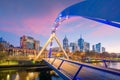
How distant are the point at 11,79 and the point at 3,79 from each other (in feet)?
3.96

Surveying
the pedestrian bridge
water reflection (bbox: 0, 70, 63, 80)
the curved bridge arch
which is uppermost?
the curved bridge arch

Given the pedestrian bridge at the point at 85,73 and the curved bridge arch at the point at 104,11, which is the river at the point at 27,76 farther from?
the pedestrian bridge at the point at 85,73

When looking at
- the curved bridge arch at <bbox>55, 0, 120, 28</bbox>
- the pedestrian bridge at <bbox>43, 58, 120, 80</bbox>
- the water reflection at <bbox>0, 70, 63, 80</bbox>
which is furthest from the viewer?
the water reflection at <bbox>0, 70, 63, 80</bbox>

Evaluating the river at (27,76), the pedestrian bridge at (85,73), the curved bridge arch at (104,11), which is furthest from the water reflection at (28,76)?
the pedestrian bridge at (85,73)

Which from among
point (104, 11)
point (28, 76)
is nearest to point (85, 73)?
point (104, 11)

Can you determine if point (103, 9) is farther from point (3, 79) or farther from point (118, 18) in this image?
point (3, 79)

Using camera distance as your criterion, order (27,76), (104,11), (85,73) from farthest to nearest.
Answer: (27,76) → (104,11) → (85,73)

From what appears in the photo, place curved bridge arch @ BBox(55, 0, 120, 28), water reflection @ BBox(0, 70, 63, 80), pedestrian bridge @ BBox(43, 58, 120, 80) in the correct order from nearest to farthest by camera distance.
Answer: pedestrian bridge @ BBox(43, 58, 120, 80)
curved bridge arch @ BBox(55, 0, 120, 28)
water reflection @ BBox(0, 70, 63, 80)

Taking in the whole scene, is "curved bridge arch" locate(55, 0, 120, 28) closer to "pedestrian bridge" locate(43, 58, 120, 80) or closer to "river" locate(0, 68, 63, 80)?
"pedestrian bridge" locate(43, 58, 120, 80)

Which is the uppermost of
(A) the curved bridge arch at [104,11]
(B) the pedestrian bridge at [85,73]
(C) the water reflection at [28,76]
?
(A) the curved bridge arch at [104,11]

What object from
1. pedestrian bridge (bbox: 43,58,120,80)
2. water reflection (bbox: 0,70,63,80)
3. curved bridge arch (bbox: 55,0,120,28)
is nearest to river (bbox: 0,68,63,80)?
water reflection (bbox: 0,70,63,80)

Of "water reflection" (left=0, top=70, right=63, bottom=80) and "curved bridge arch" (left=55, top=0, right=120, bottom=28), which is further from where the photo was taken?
"water reflection" (left=0, top=70, right=63, bottom=80)

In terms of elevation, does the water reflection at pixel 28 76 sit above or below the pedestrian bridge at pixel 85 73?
below

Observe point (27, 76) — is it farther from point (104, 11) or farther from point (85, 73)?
point (85, 73)
